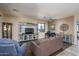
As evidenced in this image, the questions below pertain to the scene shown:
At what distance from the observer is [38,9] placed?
217cm

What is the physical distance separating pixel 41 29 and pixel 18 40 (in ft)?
2.10

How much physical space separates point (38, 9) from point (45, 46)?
3.11 ft

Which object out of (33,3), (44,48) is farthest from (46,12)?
(44,48)

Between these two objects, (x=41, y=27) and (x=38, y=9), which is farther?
(x=41, y=27)

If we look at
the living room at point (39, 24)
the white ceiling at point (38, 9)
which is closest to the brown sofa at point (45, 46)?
the living room at point (39, 24)

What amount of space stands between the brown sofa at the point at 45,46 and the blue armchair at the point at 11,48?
0.87ft

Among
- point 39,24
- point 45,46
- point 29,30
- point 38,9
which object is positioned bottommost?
point 45,46

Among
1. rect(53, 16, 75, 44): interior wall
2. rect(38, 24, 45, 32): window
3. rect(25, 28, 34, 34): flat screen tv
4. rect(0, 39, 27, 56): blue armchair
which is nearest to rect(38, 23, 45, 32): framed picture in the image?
rect(38, 24, 45, 32): window

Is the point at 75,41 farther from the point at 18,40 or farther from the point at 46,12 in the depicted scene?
the point at 18,40

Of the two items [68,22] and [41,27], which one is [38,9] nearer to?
[41,27]

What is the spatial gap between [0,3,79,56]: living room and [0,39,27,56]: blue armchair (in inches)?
2.9

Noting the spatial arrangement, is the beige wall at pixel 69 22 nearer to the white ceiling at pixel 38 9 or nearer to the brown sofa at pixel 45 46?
the white ceiling at pixel 38 9

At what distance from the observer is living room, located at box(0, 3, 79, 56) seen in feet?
6.95

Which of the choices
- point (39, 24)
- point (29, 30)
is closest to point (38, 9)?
point (39, 24)
